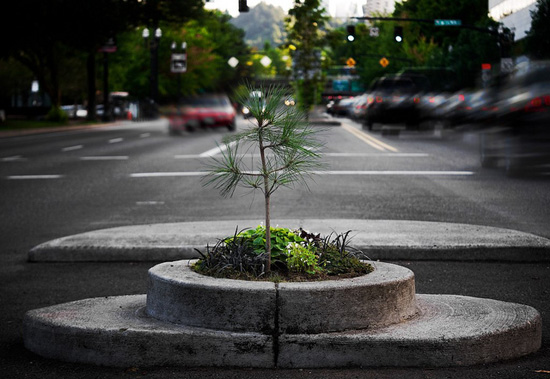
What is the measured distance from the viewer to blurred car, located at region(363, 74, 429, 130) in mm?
32875

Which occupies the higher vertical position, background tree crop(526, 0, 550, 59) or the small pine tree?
background tree crop(526, 0, 550, 59)

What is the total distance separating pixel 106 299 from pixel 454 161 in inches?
624

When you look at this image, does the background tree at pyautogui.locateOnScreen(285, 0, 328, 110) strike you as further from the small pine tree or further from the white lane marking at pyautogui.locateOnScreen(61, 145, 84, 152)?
the small pine tree

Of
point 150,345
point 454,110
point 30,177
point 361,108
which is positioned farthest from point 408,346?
point 361,108

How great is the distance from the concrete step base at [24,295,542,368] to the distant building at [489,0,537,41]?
5632cm

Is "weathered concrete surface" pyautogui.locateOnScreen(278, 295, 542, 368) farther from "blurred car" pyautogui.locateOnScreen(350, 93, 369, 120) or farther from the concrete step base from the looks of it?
"blurred car" pyautogui.locateOnScreen(350, 93, 369, 120)

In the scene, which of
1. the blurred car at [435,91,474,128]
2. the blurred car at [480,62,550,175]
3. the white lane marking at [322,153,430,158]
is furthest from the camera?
the blurred car at [435,91,474,128]

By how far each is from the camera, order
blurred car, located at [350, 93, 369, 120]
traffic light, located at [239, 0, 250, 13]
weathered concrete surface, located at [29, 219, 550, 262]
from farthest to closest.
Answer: blurred car, located at [350, 93, 369, 120]
traffic light, located at [239, 0, 250, 13]
weathered concrete surface, located at [29, 219, 550, 262]

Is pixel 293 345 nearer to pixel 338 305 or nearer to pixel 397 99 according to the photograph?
pixel 338 305

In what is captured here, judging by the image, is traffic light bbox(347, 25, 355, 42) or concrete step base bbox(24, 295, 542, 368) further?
traffic light bbox(347, 25, 355, 42)

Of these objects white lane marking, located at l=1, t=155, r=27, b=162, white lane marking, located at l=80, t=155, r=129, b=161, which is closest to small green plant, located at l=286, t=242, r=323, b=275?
white lane marking, located at l=80, t=155, r=129, b=161

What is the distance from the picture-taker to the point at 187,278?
4.91m

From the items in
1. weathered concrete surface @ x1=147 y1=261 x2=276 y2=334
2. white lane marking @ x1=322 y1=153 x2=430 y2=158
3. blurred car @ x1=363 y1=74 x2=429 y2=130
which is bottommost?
white lane marking @ x1=322 y1=153 x2=430 y2=158

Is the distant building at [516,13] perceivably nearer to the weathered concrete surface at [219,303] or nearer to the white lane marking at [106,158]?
the white lane marking at [106,158]
